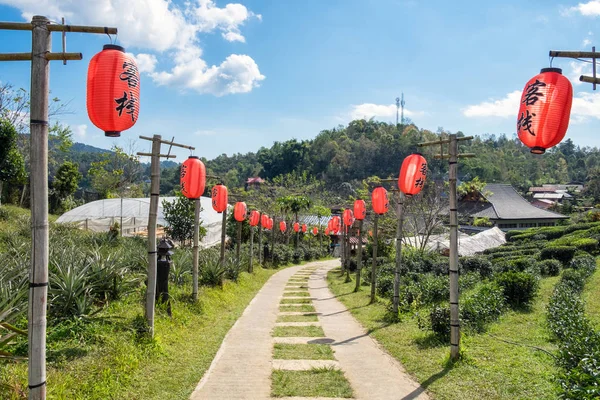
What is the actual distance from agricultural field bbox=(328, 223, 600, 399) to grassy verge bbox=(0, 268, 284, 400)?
9.97ft

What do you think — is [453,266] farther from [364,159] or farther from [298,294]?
[364,159]

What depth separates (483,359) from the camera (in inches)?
236

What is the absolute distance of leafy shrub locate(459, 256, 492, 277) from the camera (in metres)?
15.4

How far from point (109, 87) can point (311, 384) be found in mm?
4101

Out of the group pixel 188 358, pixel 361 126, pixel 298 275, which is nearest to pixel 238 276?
pixel 298 275

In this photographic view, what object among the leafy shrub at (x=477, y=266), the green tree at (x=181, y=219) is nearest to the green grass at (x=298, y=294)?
the leafy shrub at (x=477, y=266)

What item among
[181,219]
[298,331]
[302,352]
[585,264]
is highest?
[181,219]

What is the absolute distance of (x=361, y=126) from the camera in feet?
243

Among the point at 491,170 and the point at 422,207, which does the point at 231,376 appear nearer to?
the point at 422,207

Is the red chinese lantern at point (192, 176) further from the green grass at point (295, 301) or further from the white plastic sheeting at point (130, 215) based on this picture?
the white plastic sheeting at point (130, 215)

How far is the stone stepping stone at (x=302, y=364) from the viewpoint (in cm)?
589

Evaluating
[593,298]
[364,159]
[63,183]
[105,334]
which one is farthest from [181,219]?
[364,159]

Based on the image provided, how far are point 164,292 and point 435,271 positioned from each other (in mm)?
10625

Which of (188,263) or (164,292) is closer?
(164,292)
